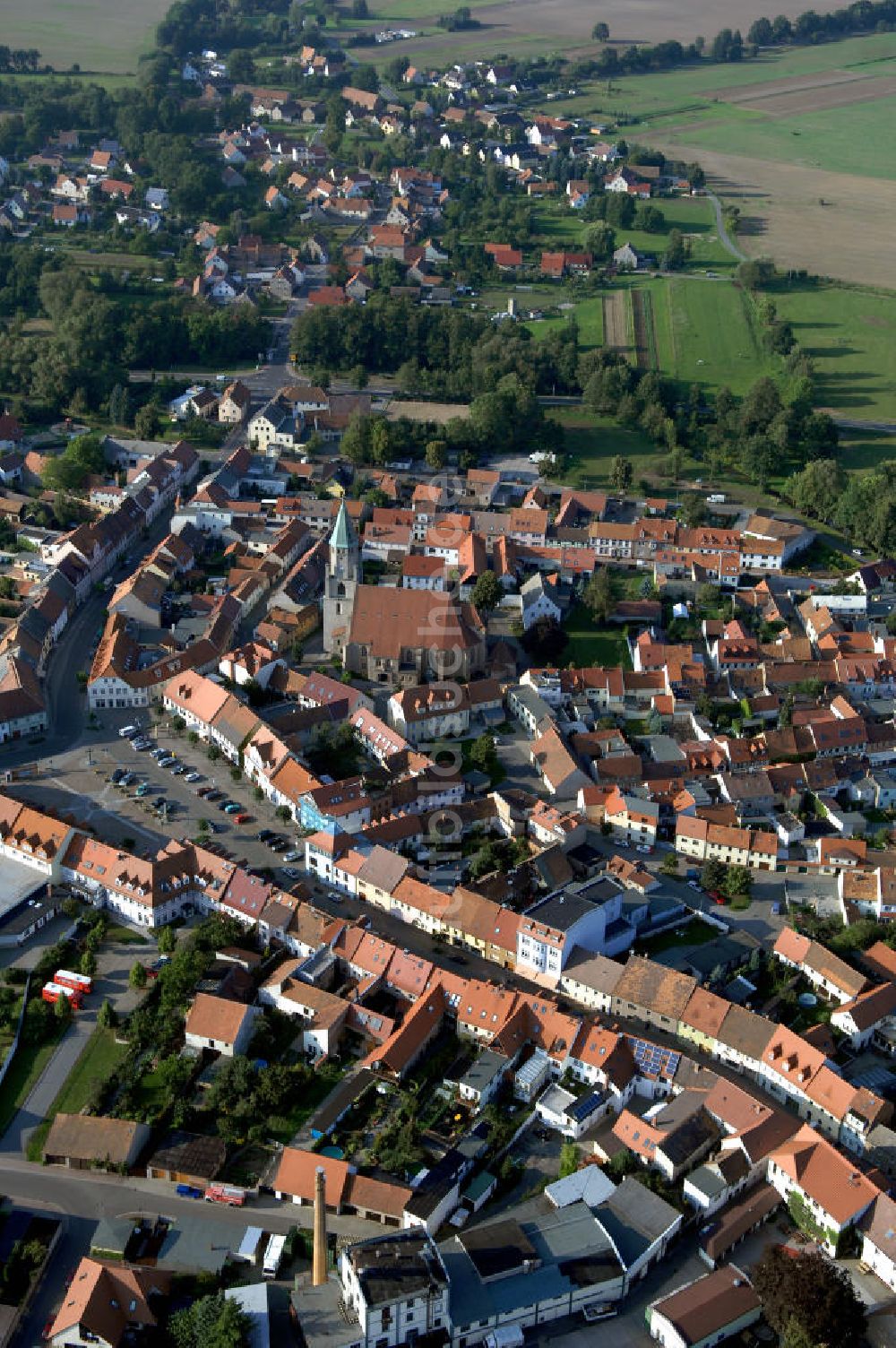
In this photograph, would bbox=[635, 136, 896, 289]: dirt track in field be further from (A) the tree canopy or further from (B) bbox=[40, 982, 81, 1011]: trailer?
(A) the tree canopy

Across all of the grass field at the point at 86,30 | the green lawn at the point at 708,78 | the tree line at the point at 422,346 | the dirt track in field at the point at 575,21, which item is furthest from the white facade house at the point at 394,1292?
the dirt track in field at the point at 575,21

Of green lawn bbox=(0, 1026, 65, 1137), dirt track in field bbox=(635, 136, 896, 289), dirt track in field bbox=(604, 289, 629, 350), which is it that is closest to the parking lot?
green lawn bbox=(0, 1026, 65, 1137)

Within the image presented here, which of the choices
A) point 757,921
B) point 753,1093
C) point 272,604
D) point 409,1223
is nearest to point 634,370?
point 272,604

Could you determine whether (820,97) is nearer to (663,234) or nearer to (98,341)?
(663,234)

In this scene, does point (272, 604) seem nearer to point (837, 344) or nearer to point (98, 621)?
point (98, 621)

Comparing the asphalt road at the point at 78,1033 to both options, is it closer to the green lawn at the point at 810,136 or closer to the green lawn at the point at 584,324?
the green lawn at the point at 584,324

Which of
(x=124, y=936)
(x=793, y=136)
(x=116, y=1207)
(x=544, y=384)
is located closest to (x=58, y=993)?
(x=124, y=936)
